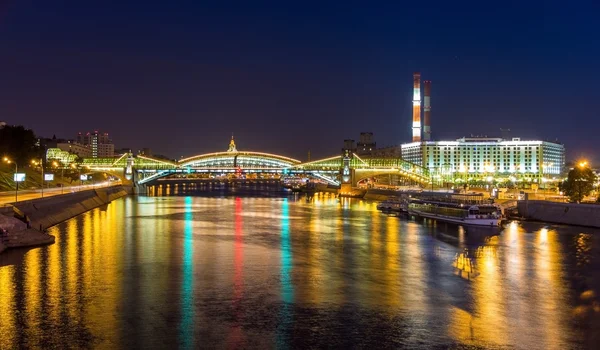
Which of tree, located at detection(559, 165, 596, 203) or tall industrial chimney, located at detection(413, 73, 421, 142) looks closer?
tree, located at detection(559, 165, 596, 203)

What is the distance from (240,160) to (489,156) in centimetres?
4422

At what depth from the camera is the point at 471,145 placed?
10394 centimetres

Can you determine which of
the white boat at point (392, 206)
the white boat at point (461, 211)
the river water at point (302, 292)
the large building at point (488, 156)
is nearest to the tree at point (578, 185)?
the white boat at point (461, 211)

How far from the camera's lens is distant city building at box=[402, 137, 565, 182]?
101 metres

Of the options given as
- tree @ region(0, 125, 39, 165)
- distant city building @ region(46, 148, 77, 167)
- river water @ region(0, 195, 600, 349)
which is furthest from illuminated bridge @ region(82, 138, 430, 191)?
river water @ region(0, 195, 600, 349)

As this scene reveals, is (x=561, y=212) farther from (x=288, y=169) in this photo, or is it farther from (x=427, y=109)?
A: (x=427, y=109)

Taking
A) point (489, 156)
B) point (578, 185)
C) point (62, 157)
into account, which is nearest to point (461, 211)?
point (578, 185)

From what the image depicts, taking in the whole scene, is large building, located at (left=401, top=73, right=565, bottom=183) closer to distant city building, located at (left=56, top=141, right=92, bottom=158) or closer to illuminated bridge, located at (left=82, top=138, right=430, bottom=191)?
illuminated bridge, located at (left=82, top=138, right=430, bottom=191)

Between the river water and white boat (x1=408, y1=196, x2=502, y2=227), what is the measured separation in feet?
16.6

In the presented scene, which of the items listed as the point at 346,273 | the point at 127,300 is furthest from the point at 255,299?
the point at 346,273

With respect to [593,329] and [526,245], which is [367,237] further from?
[593,329]

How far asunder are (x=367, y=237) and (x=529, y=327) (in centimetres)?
1469

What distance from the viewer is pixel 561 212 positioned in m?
30.2

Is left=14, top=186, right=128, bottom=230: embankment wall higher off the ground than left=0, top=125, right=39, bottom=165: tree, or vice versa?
left=0, top=125, right=39, bottom=165: tree
